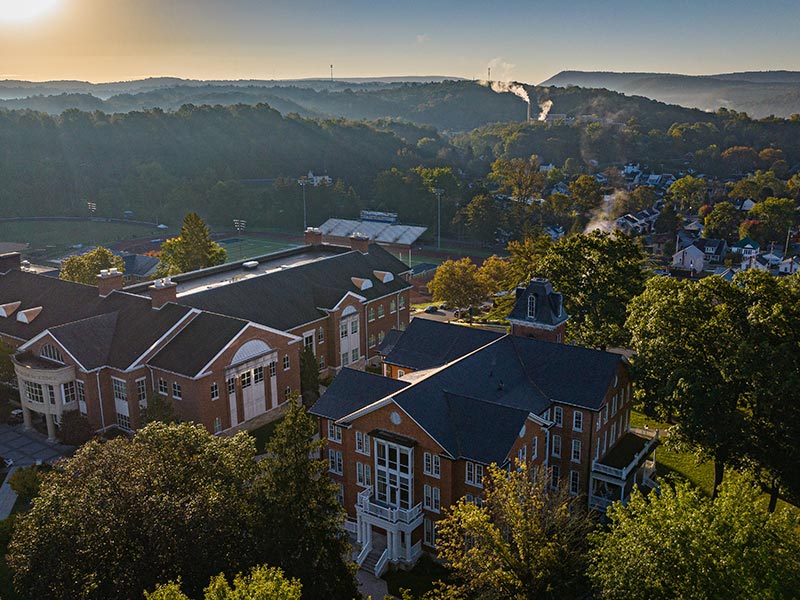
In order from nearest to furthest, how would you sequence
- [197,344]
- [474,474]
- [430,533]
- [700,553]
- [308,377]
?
[700,553] < [474,474] < [430,533] < [197,344] < [308,377]

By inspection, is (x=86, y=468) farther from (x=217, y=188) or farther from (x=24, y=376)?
(x=217, y=188)

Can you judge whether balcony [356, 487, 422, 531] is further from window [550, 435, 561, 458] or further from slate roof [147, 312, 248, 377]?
slate roof [147, 312, 248, 377]

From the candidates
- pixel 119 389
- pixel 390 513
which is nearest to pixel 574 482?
pixel 390 513

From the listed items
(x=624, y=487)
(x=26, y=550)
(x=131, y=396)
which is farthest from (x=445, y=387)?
(x=131, y=396)

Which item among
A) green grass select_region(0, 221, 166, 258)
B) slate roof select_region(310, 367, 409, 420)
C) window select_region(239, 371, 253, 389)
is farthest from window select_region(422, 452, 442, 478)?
green grass select_region(0, 221, 166, 258)

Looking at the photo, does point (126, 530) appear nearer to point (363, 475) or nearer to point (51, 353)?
point (363, 475)
